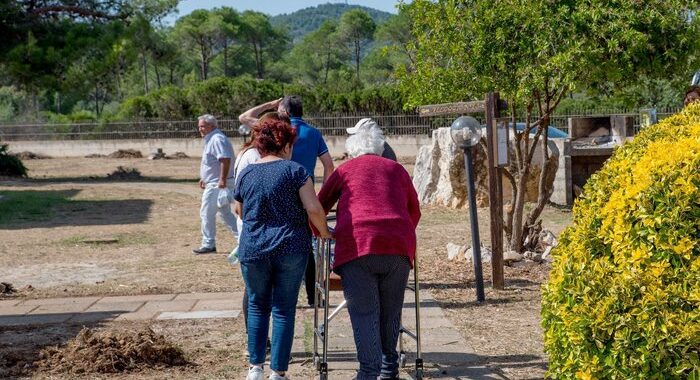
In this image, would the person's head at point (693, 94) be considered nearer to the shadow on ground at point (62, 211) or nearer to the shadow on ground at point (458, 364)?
the shadow on ground at point (458, 364)

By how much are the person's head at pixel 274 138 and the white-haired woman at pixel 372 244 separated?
0.38 m

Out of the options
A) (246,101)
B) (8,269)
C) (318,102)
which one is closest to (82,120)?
(246,101)

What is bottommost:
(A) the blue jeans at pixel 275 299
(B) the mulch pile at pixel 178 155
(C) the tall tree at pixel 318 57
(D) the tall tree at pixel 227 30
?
(B) the mulch pile at pixel 178 155

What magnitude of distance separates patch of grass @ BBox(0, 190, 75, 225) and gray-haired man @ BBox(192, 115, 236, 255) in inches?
259

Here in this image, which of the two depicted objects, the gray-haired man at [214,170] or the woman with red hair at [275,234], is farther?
the gray-haired man at [214,170]

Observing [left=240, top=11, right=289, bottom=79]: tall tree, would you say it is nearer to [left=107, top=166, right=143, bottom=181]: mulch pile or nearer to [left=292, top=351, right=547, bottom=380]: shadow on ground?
[left=107, top=166, right=143, bottom=181]: mulch pile

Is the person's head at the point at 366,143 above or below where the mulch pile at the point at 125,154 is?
above

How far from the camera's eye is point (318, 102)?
42156 millimetres

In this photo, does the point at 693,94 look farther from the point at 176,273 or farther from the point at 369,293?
the point at 176,273

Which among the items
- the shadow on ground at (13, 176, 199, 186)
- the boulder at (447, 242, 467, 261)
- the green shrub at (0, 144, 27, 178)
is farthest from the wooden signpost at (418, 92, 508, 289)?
the green shrub at (0, 144, 27, 178)

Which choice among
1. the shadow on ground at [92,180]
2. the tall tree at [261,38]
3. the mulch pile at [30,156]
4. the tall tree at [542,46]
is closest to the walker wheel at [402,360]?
the tall tree at [542,46]

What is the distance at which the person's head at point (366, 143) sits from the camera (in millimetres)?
6148

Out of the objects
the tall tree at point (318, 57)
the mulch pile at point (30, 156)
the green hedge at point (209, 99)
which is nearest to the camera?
the mulch pile at point (30, 156)

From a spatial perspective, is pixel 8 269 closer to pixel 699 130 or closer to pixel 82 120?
pixel 699 130
